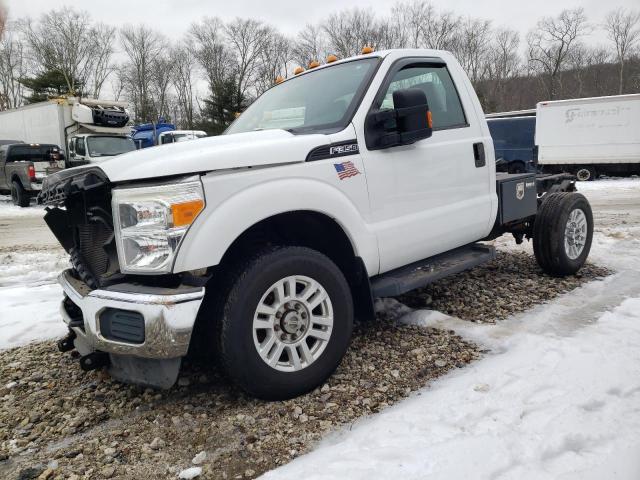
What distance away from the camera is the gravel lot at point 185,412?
242 cm

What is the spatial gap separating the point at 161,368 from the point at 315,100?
2.08 metres

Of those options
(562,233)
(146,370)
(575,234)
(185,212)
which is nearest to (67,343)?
(146,370)

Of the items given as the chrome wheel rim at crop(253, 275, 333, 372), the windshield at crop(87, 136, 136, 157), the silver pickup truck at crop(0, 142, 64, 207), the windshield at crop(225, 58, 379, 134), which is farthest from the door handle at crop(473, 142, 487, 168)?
the windshield at crop(87, 136, 136, 157)

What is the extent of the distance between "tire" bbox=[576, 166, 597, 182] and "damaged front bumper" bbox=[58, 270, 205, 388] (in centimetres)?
1806

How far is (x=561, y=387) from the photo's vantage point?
2826 millimetres

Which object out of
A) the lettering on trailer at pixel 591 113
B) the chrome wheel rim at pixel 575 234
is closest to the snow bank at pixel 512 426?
the chrome wheel rim at pixel 575 234

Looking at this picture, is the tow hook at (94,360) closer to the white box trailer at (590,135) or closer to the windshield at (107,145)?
the windshield at (107,145)

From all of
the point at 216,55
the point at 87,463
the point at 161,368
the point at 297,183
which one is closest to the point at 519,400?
the point at 297,183

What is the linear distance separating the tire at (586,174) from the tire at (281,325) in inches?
681

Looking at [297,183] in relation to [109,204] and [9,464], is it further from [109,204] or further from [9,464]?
[9,464]

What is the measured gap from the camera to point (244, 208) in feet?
8.50

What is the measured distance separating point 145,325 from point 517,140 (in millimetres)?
18837

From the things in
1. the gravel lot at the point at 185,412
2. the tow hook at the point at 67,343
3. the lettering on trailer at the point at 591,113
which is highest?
the lettering on trailer at the point at 591,113

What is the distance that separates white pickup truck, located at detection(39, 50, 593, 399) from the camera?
2.46 metres
